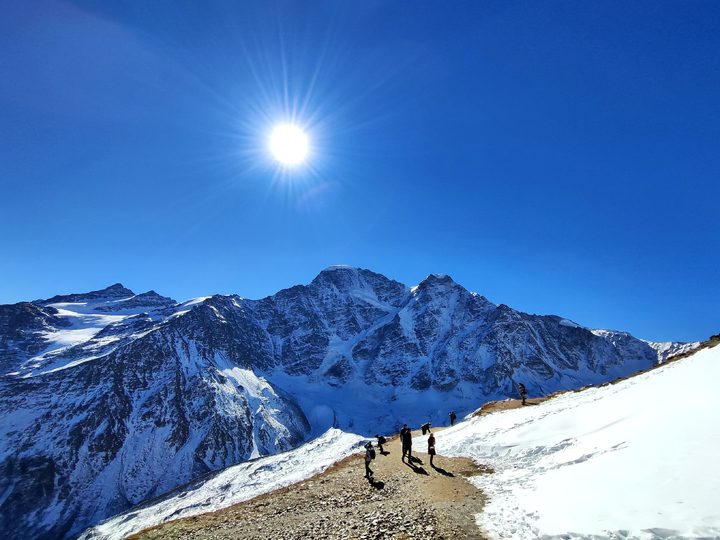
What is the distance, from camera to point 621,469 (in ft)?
53.4

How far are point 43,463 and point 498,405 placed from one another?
21113cm

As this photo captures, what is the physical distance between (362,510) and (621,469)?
38.7 ft

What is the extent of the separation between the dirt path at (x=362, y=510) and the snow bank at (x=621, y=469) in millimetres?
1679

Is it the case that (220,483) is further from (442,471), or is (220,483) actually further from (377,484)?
(377,484)

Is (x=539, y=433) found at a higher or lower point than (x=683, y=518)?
higher

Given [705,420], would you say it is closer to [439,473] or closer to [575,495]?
[575,495]

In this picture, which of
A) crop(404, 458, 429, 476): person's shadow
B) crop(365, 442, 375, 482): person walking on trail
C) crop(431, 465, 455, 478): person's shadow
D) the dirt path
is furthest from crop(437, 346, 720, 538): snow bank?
crop(365, 442, 375, 482): person walking on trail

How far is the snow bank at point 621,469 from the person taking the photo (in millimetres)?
12766

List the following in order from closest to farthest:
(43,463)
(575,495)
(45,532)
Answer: (575,495), (45,532), (43,463)

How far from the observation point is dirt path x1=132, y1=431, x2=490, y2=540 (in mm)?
16953

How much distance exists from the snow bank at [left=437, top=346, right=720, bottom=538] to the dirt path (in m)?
1.68

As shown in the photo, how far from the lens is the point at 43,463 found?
6978 inches

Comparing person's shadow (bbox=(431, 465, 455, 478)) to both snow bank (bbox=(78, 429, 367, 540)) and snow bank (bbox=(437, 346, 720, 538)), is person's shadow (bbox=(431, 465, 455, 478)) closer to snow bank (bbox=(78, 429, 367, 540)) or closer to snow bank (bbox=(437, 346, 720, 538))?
snow bank (bbox=(437, 346, 720, 538))

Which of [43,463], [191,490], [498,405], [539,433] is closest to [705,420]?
[539,433]
